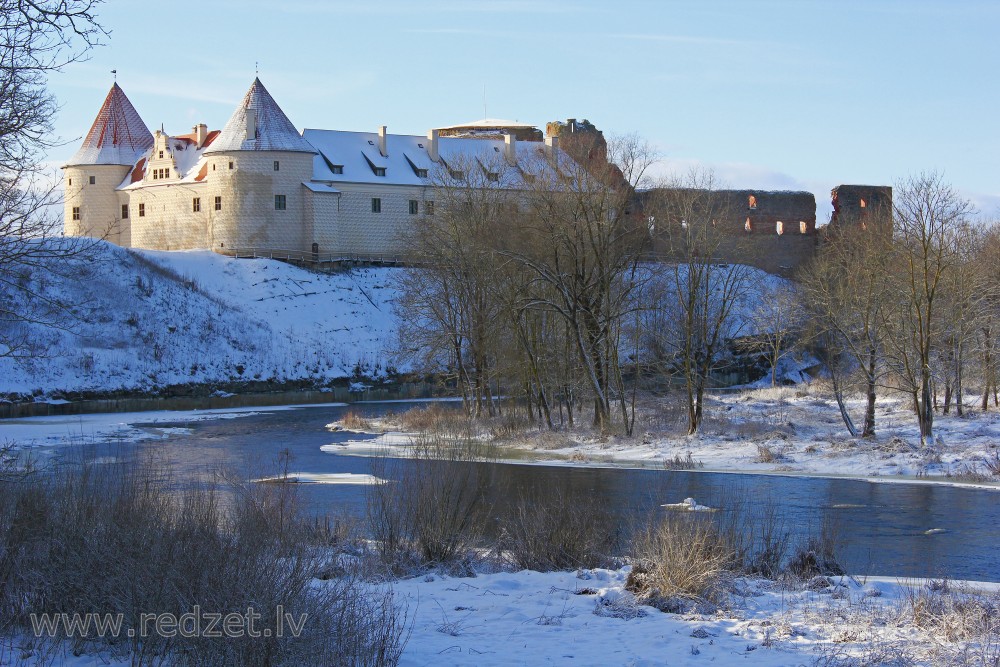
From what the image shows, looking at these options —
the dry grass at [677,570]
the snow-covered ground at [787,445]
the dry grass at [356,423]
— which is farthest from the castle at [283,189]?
the dry grass at [677,570]

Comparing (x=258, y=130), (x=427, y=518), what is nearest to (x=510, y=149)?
(x=258, y=130)

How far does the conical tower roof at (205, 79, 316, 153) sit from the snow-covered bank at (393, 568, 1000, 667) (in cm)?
5354

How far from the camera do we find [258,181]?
60.2 m

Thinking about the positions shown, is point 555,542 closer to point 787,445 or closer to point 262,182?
point 787,445

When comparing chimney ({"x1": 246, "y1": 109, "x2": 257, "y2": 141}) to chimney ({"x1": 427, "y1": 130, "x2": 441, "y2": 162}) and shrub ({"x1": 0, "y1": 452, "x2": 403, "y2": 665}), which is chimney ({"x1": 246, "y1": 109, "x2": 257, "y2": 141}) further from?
shrub ({"x1": 0, "y1": 452, "x2": 403, "y2": 665})

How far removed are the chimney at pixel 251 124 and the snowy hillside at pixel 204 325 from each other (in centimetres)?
791

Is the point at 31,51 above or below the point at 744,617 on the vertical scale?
above

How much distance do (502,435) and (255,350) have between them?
2377 cm

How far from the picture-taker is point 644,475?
2125cm

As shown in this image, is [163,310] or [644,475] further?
[163,310]

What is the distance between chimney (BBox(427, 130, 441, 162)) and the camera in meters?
66.8

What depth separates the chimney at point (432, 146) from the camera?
66812 millimetres

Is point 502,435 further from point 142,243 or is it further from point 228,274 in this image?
point 142,243

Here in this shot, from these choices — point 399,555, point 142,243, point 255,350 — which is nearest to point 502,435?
point 399,555
